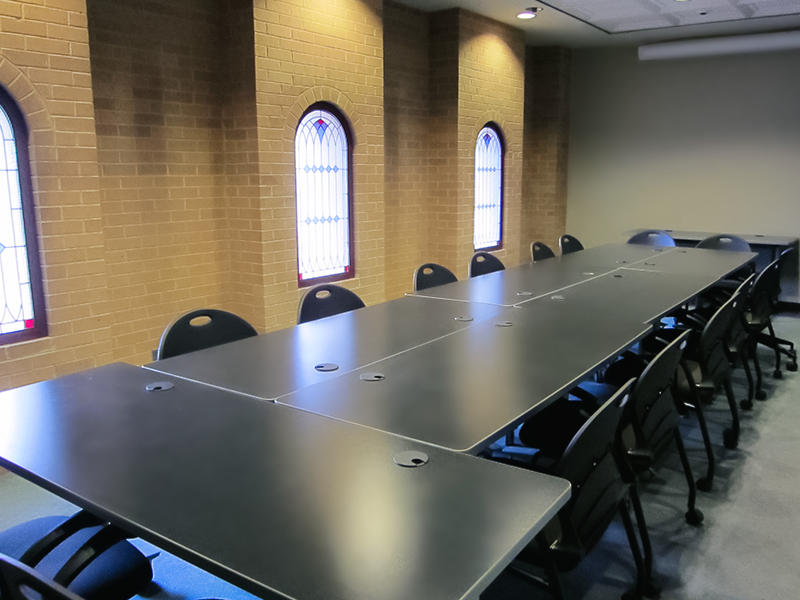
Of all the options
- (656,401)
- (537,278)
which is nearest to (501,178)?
(537,278)

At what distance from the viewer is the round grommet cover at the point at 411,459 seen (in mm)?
1394

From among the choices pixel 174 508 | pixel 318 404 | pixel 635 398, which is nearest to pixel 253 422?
pixel 318 404

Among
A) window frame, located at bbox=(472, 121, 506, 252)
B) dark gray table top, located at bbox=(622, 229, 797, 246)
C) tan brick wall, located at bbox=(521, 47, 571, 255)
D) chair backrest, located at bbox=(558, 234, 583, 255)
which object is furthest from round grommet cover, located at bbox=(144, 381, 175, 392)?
tan brick wall, located at bbox=(521, 47, 571, 255)

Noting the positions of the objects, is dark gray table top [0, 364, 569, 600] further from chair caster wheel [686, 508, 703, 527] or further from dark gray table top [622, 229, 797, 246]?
dark gray table top [622, 229, 797, 246]

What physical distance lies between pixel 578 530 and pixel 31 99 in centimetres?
282

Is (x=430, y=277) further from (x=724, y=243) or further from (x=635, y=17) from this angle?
(x=635, y=17)

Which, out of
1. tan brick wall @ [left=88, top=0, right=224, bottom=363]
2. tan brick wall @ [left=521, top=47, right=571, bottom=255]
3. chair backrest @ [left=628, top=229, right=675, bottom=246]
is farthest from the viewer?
tan brick wall @ [left=521, top=47, right=571, bottom=255]

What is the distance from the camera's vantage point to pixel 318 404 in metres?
1.79

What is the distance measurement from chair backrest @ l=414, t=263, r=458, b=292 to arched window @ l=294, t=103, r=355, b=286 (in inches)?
41.7

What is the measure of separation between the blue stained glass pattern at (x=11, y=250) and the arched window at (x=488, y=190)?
13.8 ft

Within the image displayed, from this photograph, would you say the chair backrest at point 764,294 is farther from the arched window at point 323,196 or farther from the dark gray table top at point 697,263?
the arched window at point 323,196

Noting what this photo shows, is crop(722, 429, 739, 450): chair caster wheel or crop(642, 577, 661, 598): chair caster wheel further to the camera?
crop(722, 429, 739, 450): chair caster wheel

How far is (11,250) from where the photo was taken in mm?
3092

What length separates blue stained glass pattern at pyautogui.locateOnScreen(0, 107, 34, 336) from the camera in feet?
9.92
